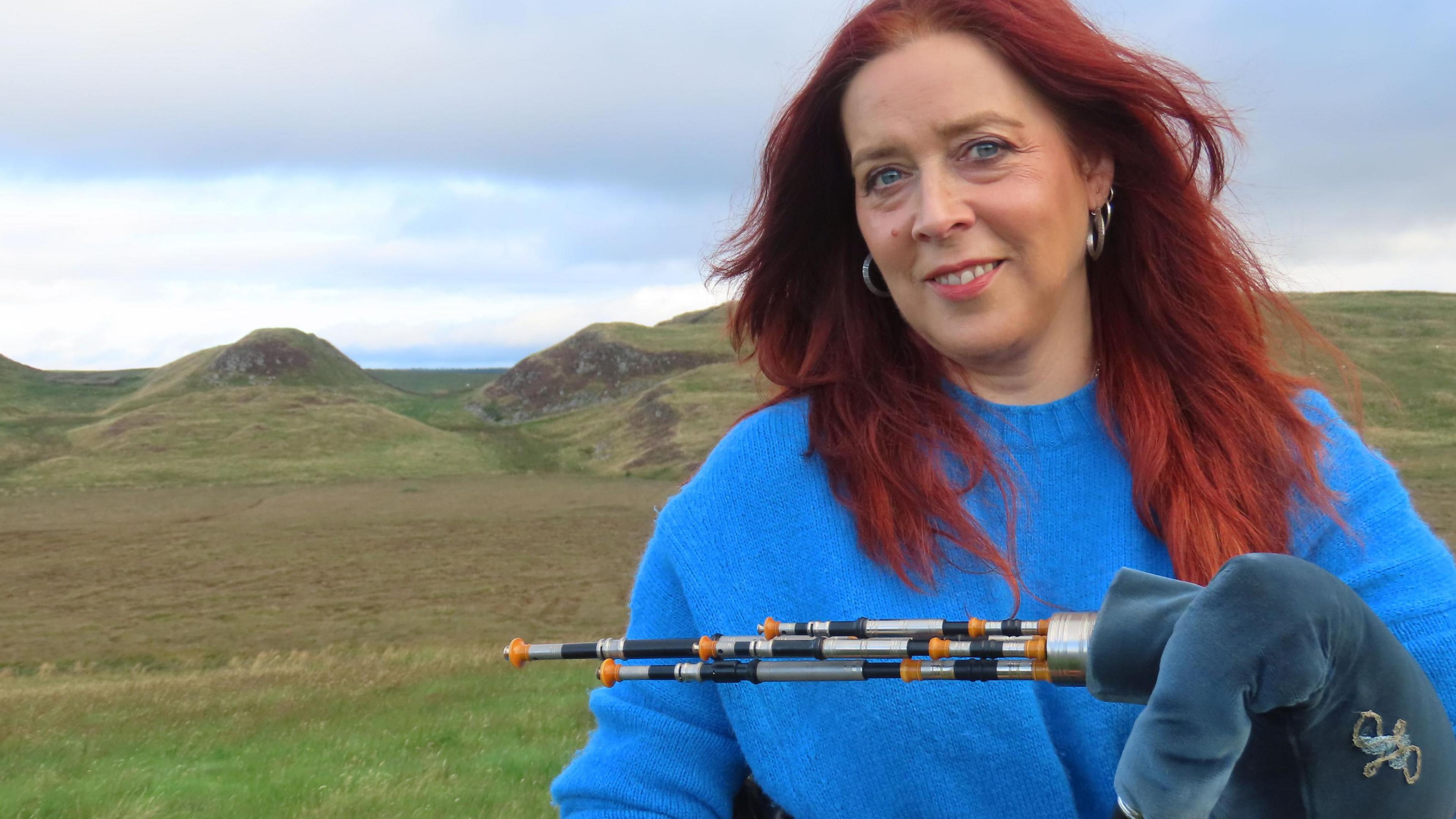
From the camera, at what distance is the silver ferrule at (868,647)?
6.04 ft

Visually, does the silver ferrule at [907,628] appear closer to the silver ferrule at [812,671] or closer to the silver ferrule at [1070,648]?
the silver ferrule at [812,671]

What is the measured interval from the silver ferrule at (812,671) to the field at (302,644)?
5150 mm

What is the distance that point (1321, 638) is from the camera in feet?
4.65

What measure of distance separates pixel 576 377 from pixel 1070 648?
94.7m

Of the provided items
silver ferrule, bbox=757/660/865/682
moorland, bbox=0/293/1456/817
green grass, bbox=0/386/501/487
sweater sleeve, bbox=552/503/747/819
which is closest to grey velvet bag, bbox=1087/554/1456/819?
silver ferrule, bbox=757/660/865/682

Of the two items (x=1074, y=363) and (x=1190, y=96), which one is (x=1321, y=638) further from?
(x=1190, y=96)

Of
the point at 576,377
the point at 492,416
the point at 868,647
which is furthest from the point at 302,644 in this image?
the point at 576,377

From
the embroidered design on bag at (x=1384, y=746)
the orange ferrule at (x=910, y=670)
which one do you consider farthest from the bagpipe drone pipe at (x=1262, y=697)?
the orange ferrule at (x=910, y=670)

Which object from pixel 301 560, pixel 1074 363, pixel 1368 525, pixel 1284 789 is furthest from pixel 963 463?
pixel 301 560

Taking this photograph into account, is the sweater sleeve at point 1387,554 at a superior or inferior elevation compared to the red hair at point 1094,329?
inferior

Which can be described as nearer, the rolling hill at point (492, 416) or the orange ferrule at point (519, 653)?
the orange ferrule at point (519, 653)

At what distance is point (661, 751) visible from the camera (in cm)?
242

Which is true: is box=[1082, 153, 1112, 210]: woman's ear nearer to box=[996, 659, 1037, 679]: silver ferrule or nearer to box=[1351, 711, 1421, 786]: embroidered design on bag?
box=[996, 659, 1037, 679]: silver ferrule

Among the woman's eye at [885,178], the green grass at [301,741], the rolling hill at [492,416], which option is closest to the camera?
the woman's eye at [885,178]
